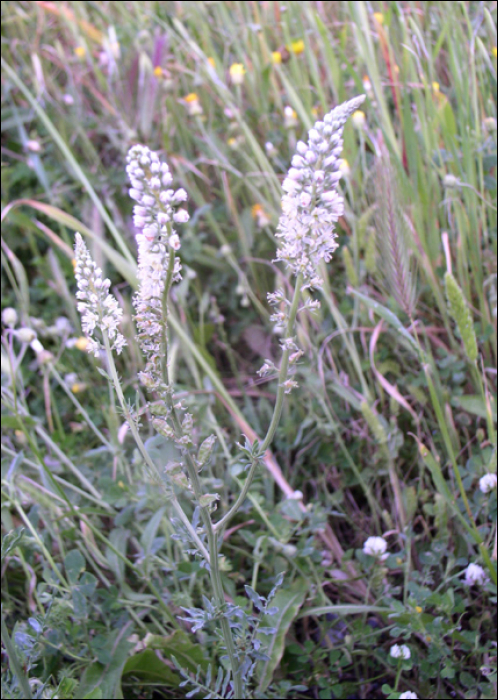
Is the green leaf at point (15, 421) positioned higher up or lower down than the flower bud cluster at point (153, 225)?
lower down

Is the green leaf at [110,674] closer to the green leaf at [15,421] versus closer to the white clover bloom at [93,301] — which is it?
the green leaf at [15,421]

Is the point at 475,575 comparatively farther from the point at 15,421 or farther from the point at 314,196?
the point at 15,421

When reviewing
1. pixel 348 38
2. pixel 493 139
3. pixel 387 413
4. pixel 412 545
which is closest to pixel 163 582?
pixel 412 545

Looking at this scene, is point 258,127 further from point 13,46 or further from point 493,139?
point 13,46

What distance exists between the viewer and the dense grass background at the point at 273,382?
1103mm

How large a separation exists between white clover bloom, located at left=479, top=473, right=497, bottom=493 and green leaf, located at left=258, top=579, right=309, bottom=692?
37 centimetres

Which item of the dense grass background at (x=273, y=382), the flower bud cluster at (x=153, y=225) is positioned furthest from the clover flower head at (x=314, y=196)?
the dense grass background at (x=273, y=382)

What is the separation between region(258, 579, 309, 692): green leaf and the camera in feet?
3.43

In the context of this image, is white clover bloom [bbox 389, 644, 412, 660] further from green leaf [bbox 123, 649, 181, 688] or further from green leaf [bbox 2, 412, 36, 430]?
green leaf [bbox 2, 412, 36, 430]

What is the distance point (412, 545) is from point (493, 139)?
998 mm

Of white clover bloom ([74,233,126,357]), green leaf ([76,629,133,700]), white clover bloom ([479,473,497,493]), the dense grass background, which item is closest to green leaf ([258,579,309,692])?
the dense grass background

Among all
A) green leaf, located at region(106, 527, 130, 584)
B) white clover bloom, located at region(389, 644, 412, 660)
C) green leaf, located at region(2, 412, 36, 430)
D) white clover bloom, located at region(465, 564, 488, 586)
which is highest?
green leaf, located at region(2, 412, 36, 430)

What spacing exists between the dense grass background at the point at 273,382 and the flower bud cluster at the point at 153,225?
0.47 meters

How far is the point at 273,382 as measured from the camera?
5.23 ft
